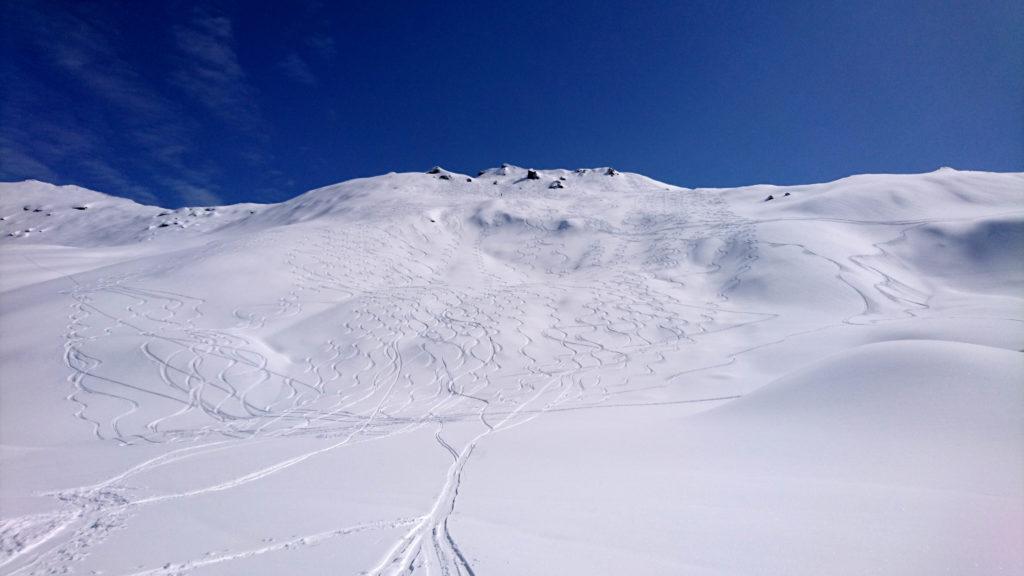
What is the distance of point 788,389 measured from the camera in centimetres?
682

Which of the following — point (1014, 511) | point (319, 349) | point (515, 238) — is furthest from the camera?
point (515, 238)

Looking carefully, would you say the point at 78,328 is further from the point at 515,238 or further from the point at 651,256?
the point at 651,256

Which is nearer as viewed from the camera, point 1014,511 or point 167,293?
point 1014,511

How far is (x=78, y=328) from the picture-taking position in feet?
40.7

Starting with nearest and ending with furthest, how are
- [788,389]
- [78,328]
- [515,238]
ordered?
[788,389] < [78,328] < [515,238]

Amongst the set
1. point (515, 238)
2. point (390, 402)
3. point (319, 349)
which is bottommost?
point (390, 402)

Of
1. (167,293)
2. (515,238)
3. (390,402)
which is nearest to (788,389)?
(390,402)

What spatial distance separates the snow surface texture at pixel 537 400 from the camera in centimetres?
356

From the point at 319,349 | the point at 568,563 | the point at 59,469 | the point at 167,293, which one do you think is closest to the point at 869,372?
the point at 568,563

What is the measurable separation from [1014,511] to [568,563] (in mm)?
3279

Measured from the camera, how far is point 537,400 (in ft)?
33.4

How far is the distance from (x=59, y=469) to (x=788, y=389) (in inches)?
427

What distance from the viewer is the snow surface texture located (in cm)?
356

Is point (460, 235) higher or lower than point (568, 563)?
higher
